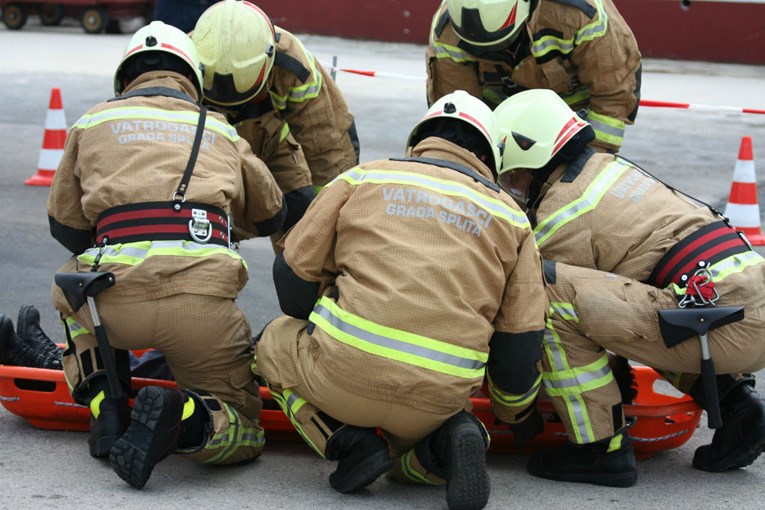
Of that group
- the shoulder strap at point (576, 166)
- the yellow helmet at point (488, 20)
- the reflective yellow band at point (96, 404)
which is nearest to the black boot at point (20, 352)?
the reflective yellow band at point (96, 404)

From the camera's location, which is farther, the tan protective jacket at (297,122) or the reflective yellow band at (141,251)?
the tan protective jacket at (297,122)

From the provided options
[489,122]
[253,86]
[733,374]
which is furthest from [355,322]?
[253,86]

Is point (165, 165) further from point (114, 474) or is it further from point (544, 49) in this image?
point (544, 49)

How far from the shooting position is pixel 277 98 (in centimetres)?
557

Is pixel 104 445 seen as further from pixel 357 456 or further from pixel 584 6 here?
pixel 584 6

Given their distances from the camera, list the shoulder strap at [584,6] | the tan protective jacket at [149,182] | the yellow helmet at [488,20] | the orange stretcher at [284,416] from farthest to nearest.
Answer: the shoulder strap at [584,6] < the yellow helmet at [488,20] < the orange stretcher at [284,416] < the tan protective jacket at [149,182]

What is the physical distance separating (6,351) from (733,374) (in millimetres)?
2775

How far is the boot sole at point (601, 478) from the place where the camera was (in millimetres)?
4074

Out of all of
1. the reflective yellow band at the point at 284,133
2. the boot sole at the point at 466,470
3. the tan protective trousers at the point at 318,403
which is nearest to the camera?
the boot sole at the point at 466,470

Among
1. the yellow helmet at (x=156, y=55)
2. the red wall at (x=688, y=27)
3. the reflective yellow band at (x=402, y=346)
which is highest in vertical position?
the yellow helmet at (x=156, y=55)

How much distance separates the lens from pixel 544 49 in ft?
17.9

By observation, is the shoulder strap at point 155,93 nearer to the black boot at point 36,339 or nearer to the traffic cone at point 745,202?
the black boot at point 36,339

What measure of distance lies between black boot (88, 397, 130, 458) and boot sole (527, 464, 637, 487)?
4.89 ft

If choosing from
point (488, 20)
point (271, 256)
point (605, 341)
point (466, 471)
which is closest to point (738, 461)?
point (605, 341)
